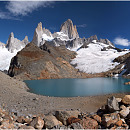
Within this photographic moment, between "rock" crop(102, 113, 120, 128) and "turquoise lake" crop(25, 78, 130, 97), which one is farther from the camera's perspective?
"turquoise lake" crop(25, 78, 130, 97)

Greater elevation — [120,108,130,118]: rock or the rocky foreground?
[120,108,130,118]: rock

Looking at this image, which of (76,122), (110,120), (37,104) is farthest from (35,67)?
(110,120)

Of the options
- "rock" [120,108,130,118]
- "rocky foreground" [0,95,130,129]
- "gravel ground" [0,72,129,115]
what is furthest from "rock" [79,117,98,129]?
"gravel ground" [0,72,129,115]

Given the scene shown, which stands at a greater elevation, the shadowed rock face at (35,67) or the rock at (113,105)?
the shadowed rock face at (35,67)

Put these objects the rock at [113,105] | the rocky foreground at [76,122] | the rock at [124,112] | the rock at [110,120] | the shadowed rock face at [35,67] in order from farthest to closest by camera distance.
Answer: the shadowed rock face at [35,67]
the rock at [113,105]
the rock at [124,112]
the rock at [110,120]
the rocky foreground at [76,122]

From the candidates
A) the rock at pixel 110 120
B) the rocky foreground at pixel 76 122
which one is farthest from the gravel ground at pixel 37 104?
the rock at pixel 110 120

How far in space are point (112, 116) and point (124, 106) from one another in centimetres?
188

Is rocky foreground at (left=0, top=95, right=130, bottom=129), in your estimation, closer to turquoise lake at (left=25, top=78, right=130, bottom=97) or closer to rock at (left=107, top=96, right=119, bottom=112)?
rock at (left=107, top=96, right=119, bottom=112)

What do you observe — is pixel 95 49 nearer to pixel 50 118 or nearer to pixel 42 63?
pixel 42 63

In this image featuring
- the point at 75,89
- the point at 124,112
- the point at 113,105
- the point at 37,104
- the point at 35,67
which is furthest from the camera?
the point at 35,67

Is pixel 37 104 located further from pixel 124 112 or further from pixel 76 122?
pixel 124 112

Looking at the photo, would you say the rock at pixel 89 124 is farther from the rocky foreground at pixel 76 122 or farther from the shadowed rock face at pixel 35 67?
the shadowed rock face at pixel 35 67

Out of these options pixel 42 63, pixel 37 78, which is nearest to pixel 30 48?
pixel 42 63

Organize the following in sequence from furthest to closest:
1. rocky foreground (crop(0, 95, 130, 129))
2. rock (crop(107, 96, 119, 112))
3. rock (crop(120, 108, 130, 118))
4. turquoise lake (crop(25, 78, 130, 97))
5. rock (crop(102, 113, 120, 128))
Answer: turquoise lake (crop(25, 78, 130, 97)) < rock (crop(107, 96, 119, 112)) < rock (crop(120, 108, 130, 118)) < rock (crop(102, 113, 120, 128)) < rocky foreground (crop(0, 95, 130, 129))
